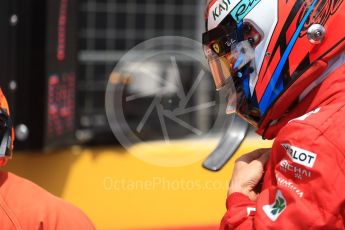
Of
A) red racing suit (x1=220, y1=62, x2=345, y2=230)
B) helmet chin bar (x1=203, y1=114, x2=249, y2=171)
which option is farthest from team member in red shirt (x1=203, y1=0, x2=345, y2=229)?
helmet chin bar (x1=203, y1=114, x2=249, y2=171)

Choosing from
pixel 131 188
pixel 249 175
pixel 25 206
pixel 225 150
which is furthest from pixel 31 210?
pixel 131 188

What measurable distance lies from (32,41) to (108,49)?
A: 2392 mm

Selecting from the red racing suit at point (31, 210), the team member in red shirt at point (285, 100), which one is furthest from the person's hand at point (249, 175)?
Result: the red racing suit at point (31, 210)

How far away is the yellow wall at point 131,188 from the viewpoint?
3.02m

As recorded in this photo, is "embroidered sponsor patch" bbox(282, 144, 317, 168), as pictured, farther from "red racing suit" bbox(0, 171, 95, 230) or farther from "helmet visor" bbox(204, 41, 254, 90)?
"red racing suit" bbox(0, 171, 95, 230)

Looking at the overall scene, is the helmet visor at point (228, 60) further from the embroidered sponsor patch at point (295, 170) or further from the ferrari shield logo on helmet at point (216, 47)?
the embroidered sponsor patch at point (295, 170)

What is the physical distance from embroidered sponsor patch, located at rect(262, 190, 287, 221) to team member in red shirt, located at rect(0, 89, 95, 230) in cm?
55

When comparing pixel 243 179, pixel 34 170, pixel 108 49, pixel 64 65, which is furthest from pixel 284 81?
pixel 108 49

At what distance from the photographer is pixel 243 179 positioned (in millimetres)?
1533

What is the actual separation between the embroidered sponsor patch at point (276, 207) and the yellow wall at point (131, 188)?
63.2 inches

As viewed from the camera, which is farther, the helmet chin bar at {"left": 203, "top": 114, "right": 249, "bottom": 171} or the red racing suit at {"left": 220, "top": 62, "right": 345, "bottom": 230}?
the helmet chin bar at {"left": 203, "top": 114, "right": 249, "bottom": 171}

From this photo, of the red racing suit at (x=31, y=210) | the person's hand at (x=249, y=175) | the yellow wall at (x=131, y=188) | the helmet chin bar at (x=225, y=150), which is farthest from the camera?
the yellow wall at (x=131, y=188)

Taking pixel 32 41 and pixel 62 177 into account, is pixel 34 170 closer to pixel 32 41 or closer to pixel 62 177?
pixel 62 177

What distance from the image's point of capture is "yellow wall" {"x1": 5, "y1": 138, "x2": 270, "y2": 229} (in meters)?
3.02
